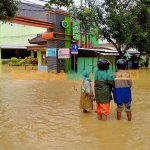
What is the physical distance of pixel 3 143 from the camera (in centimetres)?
412

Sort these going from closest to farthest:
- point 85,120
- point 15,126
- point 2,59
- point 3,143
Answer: point 3,143 < point 15,126 < point 85,120 < point 2,59

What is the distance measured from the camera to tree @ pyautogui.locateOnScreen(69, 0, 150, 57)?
15.9m

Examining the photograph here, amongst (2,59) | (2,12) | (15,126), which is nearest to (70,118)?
(15,126)

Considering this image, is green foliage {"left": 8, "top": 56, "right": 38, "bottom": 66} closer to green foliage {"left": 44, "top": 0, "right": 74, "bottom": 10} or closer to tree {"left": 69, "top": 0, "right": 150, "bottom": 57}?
tree {"left": 69, "top": 0, "right": 150, "bottom": 57}

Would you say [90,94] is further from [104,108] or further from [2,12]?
[2,12]

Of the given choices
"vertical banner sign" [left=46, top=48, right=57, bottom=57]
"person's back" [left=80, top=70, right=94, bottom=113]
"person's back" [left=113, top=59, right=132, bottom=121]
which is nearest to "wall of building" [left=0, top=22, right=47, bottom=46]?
"vertical banner sign" [left=46, top=48, right=57, bottom=57]

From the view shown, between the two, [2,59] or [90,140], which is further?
[2,59]

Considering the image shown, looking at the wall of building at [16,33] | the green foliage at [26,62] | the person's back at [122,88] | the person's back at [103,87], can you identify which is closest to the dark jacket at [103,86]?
the person's back at [103,87]

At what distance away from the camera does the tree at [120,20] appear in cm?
1591

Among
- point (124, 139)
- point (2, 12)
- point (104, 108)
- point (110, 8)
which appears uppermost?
point (110, 8)

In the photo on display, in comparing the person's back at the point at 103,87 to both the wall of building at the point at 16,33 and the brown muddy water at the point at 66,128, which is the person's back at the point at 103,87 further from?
the wall of building at the point at 16,33

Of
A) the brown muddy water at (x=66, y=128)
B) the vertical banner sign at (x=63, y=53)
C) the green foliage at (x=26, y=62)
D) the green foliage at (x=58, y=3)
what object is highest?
the green foliage at (x=58, y=3)

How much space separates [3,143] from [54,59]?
14059 mm

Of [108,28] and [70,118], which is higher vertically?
[108,28]
